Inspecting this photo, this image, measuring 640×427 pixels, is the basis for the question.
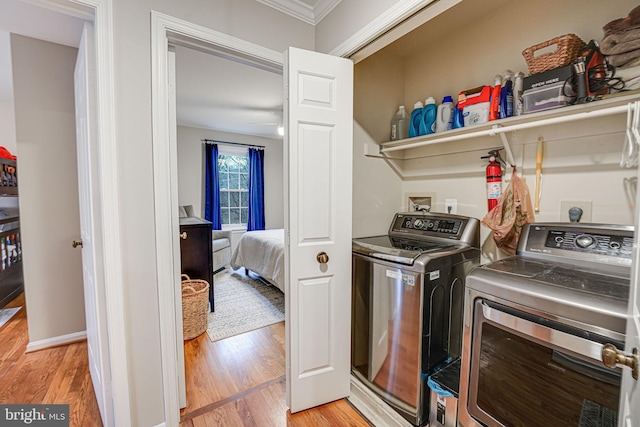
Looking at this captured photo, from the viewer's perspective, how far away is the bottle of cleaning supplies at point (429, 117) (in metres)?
1.81

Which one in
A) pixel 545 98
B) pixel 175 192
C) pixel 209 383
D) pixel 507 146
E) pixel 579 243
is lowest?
pixel 209 383

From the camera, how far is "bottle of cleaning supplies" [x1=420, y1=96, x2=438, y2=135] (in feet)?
5.95

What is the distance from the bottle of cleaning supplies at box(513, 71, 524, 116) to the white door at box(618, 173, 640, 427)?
1.16 meters

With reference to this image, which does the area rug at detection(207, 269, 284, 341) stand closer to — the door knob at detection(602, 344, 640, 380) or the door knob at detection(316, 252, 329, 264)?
the door knob at detection(316, 252, 329, 264)

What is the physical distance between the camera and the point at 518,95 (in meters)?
1.43

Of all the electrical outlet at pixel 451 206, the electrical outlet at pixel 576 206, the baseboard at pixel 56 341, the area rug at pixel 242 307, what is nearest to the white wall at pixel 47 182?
the baseboard at pixel 56 341

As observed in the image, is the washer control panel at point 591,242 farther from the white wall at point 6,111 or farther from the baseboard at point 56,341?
the white wall at point 6,111

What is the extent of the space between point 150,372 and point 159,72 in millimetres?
1482

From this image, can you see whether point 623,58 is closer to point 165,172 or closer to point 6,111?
point 165,172

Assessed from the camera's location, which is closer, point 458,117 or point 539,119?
point 539,119

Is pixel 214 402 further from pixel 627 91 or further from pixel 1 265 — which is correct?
pixel 1 265

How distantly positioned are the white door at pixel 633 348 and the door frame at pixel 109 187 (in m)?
1.66

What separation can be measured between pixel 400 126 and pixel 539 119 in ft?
2.88

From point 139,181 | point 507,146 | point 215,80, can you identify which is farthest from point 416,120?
point 215,80
